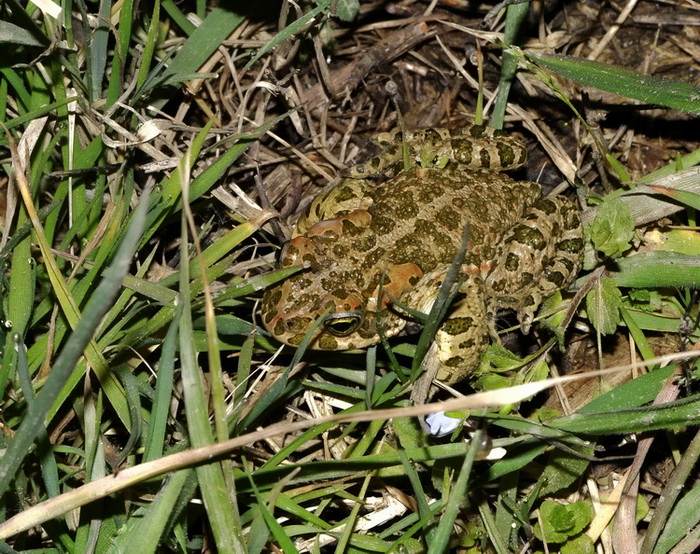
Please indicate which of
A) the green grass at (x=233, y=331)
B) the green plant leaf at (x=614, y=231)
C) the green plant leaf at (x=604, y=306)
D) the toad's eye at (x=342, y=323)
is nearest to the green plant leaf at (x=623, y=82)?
the green grass at (x=233, y=331)

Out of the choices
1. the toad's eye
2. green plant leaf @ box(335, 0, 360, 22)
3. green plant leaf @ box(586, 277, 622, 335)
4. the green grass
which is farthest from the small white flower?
green plant leaf @ box(335, 0, 360, 22)

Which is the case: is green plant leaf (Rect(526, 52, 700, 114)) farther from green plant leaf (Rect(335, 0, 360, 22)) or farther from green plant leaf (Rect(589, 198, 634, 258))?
green plant leaf (Rect(335, 0, 360, 22))

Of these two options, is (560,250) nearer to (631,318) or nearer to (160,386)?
(631,318)

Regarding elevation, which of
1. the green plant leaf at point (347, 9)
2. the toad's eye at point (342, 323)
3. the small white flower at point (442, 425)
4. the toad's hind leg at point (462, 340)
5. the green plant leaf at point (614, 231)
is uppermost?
the green plant leaf at point (347, 9)

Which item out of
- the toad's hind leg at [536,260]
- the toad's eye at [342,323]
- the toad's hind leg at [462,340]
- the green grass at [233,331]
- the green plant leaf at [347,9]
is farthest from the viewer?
the green plant leaf at [347,9]

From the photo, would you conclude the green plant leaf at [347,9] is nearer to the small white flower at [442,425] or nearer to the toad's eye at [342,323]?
the toad's eye at [342,323]
